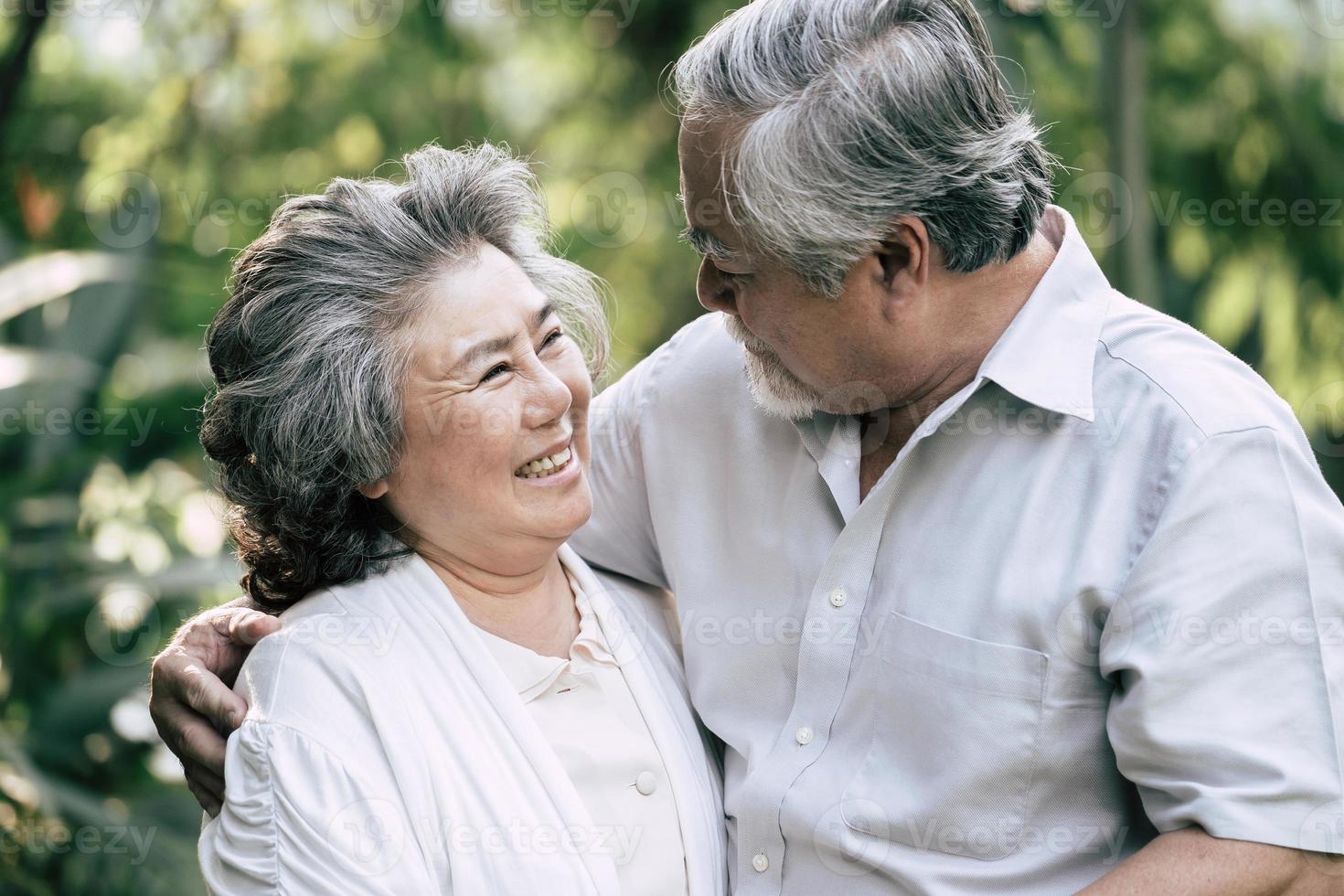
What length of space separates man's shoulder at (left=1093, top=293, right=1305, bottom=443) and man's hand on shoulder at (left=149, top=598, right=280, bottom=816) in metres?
1.21

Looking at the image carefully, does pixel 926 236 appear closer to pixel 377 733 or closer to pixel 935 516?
pixel 935 516

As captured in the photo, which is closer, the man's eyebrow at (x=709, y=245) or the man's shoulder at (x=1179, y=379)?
the man's shoulder at (x=1179, y=379)

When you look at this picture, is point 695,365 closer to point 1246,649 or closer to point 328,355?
point 328,355

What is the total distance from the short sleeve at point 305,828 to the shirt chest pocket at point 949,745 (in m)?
0.60

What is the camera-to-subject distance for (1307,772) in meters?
1.47

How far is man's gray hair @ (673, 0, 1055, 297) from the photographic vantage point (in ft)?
5.52

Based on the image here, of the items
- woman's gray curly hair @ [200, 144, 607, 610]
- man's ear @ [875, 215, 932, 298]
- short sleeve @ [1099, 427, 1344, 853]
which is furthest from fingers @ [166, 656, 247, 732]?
short sleeve @ [1099, 427, 1344, 853]

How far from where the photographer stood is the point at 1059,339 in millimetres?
1710

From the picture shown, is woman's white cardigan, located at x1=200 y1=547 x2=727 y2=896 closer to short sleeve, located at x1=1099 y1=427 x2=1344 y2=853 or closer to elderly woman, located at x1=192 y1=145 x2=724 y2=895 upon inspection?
elderly woman, located at x1=192 y1=145 x2=724 y2=895

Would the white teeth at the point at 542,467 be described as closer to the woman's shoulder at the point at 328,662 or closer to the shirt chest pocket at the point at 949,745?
the woman's shoulder at the point at 328,662

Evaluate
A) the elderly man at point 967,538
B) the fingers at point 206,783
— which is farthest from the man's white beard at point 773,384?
the fingers at point 206,783

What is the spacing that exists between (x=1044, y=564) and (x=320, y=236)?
107 cm

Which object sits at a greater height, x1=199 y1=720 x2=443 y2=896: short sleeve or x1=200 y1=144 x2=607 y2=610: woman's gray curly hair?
x1=200 y1=144 x2=607 y2=610: woman's gray curly hair

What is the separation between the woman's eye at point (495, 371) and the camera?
5.92 feet
